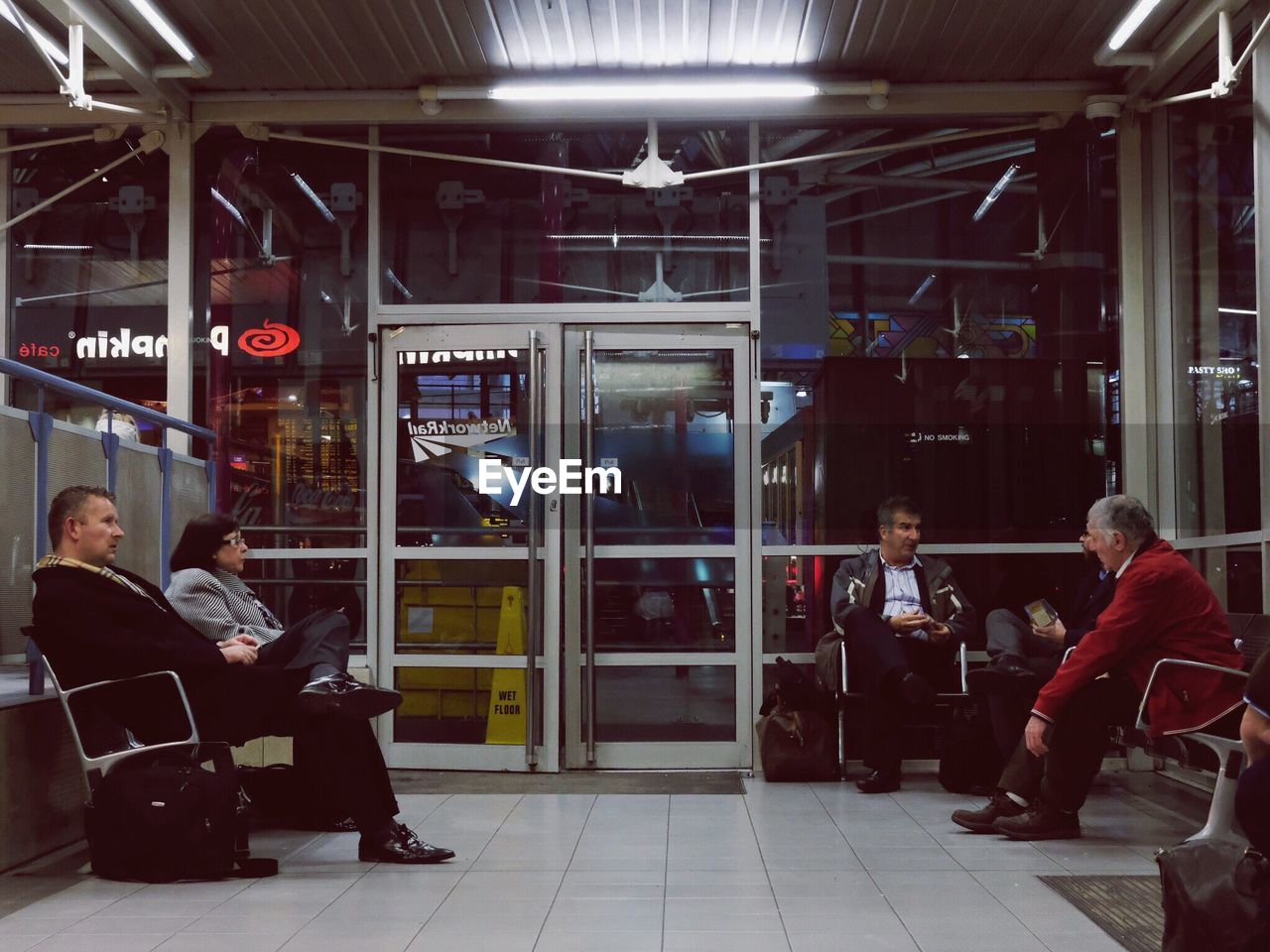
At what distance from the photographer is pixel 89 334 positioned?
6617 millimetres

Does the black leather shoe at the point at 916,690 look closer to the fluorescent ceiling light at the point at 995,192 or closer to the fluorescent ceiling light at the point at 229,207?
the fluorescent ceiling light at the point at 995,192

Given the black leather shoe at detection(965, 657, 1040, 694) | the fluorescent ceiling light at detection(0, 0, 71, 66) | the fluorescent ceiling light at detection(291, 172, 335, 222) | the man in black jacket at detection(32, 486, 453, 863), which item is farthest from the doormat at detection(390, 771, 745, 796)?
the fluorescent ceiling light at detection(0, 0, 71, 66)

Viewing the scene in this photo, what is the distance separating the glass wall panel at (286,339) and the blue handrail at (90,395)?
0.37 meters

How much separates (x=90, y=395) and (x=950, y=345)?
4.09 meters

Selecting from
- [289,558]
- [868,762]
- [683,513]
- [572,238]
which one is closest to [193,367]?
[289,558]

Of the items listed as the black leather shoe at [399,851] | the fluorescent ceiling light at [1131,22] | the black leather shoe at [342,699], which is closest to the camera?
the black leather shoe at [342,699]

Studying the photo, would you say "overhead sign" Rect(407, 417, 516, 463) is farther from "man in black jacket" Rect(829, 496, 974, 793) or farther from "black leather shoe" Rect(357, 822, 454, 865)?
"black leather shoe" Rect(357, 822, 454, 865)

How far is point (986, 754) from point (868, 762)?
Result: 526 millimetres

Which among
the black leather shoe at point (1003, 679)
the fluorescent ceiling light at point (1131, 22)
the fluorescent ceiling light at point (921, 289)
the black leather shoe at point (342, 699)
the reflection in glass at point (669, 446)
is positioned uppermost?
the fluorescent ceiling light at point (1131, 22)

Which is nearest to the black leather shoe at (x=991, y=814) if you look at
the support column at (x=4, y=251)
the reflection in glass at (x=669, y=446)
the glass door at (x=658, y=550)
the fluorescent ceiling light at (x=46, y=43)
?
the glass door at (x=658, y=550)

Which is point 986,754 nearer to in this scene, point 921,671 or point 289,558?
point 921,671

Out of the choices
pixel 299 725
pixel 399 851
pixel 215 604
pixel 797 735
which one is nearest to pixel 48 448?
pixel 215 604

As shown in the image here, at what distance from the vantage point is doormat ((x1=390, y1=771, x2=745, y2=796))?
5.88 meters

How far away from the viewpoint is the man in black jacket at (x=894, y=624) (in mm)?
5676
